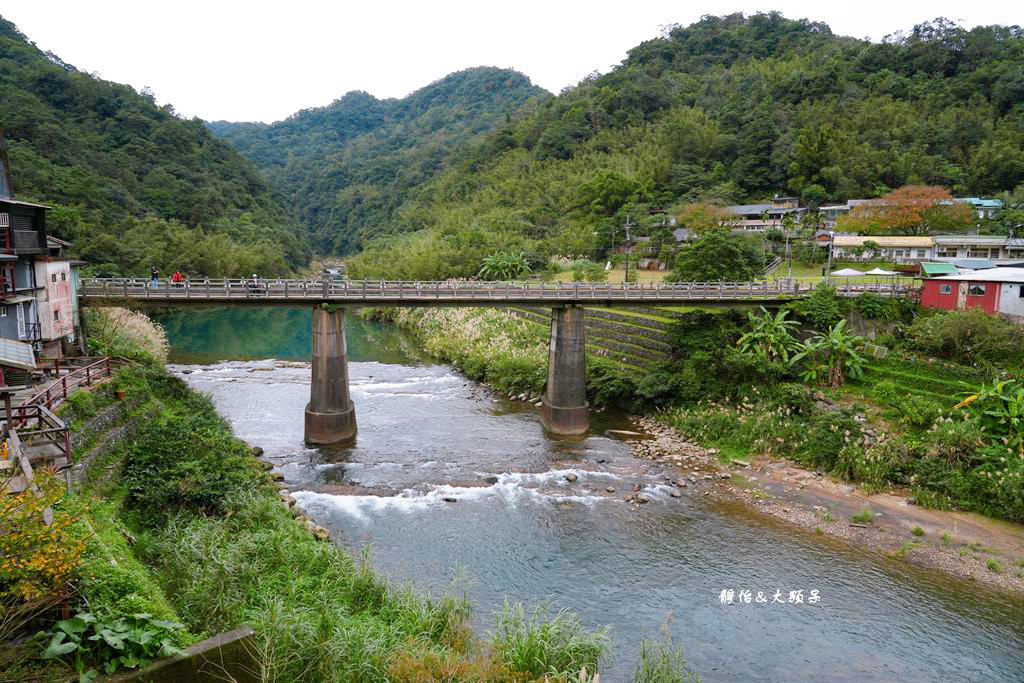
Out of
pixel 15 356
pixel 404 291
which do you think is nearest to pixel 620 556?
pixel 15 356

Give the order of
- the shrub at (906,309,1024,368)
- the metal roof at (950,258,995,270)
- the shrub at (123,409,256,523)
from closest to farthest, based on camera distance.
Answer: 1. the shrub at (123,409,256,523)
2. the shrub at (906,309,1024,368)
3. the metal roof at (950,258,995,270)

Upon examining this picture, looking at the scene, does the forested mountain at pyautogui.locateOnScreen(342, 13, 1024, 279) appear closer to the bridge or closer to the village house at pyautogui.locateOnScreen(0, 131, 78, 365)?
the bridge

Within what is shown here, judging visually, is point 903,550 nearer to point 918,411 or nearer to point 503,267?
point 918,411

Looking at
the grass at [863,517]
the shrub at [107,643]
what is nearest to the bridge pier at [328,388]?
the shrub at [107,643]

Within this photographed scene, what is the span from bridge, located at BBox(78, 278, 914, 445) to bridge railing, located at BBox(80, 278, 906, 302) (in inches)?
2.2

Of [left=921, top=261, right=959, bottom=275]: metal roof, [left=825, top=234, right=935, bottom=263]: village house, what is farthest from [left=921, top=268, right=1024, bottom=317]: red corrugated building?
[left=825, top=234, right=935, bottom=263]: village house

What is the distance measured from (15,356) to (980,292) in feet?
140

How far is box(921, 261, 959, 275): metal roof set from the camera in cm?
3950

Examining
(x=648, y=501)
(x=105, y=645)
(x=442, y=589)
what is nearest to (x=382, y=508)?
(x=442, y=589)

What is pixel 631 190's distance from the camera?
8294 cm

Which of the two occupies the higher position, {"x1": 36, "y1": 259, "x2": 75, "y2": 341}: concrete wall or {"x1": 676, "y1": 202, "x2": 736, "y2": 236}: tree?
{"x1": 676, "y1": 202, "x2": 736, "y2": 236}: tree

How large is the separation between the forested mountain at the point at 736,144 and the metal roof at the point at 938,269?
36.4m

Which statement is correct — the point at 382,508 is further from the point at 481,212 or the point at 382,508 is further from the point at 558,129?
the point at 558,129

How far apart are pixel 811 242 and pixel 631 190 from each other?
2844 cm
